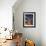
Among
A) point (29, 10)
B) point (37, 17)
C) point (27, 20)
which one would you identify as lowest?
point (27, 20)

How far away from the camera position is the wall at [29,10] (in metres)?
5.80

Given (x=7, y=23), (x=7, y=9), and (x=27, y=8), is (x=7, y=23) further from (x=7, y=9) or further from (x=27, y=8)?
(x=27, y=8)

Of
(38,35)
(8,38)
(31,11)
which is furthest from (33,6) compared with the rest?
(8,38)

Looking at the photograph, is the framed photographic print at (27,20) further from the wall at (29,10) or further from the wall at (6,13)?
the wall at (6,13)

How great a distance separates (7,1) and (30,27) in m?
1.78

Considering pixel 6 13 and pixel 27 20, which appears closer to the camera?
pixel 6 13

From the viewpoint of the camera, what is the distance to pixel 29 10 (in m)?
5.79

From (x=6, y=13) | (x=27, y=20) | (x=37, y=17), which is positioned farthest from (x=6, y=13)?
(x=37, y=17)

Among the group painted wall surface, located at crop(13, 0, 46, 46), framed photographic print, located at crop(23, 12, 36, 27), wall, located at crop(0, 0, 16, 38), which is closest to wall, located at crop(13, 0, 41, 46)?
painted wall surface, located at crop(13, 0, 46, 46)

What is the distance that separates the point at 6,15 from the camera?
4742 mm

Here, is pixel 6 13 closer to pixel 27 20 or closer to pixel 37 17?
pixel 27 20

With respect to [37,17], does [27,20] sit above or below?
below

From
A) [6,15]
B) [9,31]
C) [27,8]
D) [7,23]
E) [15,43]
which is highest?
[27,8]

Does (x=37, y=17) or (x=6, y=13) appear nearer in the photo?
(x=6, y=13)
